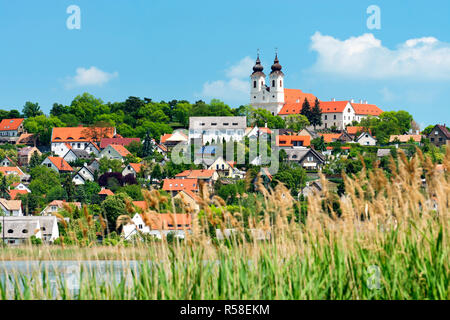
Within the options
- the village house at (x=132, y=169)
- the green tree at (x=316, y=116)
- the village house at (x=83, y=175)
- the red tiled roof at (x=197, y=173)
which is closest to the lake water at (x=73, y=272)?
the red tiled roof at (x=197, y=173)

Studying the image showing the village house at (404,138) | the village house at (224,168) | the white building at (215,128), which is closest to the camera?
the village house at (224,168)

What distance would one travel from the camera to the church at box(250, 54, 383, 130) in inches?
5910

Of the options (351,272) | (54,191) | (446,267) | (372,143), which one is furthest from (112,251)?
(372,143)

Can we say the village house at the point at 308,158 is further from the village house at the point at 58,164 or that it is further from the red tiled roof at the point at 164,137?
the village house at the point at 58,164

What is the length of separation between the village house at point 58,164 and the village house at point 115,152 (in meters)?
6.15

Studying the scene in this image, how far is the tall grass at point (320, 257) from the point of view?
26.2 ft

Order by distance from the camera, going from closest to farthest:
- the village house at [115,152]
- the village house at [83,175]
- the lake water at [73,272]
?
1. the lake water at [73,272]
2. the village house at [83,175]
3. the village house at [115,152]

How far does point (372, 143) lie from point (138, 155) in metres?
33.9

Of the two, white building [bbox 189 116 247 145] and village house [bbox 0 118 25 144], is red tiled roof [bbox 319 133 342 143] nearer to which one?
white building [bbox 189 116 247 145]

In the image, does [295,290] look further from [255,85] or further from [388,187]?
[255,85]

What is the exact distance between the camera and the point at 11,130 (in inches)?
5502

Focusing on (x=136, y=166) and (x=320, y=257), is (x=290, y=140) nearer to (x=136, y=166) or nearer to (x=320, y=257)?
(x=136, y=166)

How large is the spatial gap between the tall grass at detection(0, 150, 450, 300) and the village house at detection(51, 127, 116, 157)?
4387 inches

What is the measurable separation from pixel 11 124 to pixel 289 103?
5478cm
